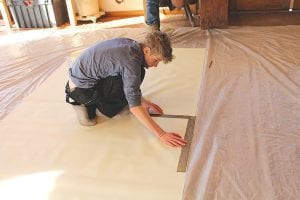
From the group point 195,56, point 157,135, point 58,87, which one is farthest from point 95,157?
point 195,56

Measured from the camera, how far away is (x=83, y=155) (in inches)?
59.7

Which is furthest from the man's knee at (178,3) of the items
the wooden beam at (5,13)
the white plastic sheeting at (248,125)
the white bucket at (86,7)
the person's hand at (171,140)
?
the wooden beam at (5,13)

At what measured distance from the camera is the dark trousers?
1.59m

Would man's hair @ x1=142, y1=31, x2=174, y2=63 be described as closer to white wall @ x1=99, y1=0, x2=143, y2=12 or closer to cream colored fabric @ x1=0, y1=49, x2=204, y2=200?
cream colored fabric @ x1=0, y1=49, x2=204, y2=200

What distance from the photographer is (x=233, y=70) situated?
209 centimetres

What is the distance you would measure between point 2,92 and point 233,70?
4.93 ft

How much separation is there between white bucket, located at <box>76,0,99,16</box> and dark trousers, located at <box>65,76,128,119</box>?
6.18ft

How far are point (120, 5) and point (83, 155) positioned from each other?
2418mm

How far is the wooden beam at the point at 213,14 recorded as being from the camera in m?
2.76

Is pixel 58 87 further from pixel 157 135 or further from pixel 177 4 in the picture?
pixel 177 4

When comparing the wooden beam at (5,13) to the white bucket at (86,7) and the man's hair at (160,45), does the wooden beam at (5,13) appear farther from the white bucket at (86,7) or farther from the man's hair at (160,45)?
the man's hair at (160,45)

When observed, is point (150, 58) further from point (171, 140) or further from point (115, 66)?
point (171, 140)

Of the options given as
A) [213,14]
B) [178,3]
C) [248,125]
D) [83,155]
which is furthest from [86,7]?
[248,125]

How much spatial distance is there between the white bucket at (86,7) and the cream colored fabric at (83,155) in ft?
5.29
